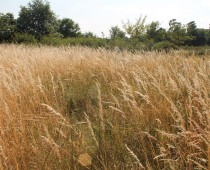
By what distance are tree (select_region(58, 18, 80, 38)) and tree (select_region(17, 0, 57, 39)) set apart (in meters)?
14.9

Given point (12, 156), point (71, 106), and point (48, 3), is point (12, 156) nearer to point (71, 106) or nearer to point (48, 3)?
Result: point (71, 106)

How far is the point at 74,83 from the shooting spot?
4.61 metres

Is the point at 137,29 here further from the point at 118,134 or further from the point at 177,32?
the point at 118,134

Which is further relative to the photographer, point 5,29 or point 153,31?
point 153,31

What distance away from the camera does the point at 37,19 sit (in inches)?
1224

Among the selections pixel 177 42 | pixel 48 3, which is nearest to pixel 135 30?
pixel 177 42

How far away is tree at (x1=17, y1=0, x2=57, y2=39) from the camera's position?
101 feet

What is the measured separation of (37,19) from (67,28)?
1625 centimetres

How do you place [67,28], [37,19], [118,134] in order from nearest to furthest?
[118,134], [37,19], [67,28]

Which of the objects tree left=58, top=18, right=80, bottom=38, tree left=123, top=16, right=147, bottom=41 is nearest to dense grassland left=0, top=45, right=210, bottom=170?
tree left=123, top=16, right=147, bottom=41

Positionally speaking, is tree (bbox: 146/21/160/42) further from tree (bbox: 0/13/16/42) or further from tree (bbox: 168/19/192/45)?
tree (bbox: 0/13/16/42)

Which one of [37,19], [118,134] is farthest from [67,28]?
[118,134]

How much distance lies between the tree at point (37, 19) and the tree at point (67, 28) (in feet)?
48.7

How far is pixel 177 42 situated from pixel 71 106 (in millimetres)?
28276
